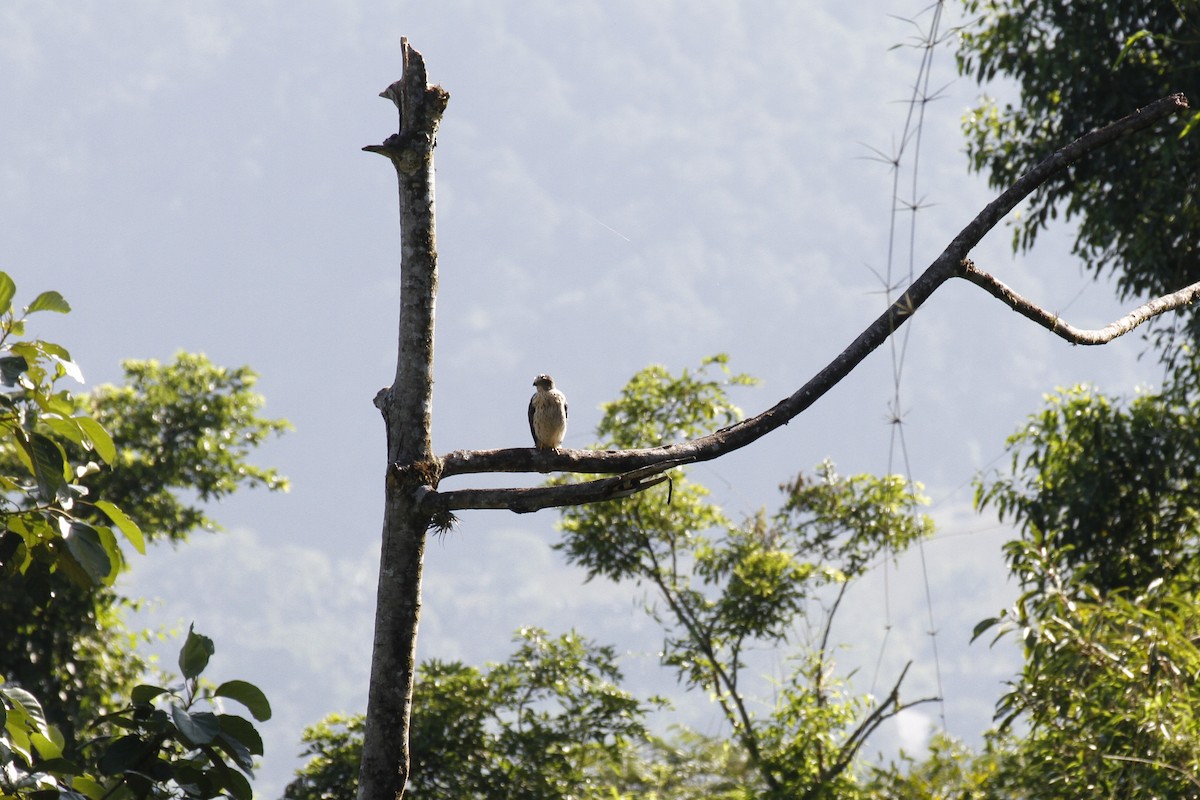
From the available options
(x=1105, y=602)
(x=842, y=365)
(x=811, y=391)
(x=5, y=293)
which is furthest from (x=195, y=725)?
(x=1105, y=602)

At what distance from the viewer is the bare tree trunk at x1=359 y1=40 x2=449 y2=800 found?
129 inches

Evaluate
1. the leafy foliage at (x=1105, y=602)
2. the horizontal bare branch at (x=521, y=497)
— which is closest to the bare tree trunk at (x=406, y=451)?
the horizontal bare branch at (x=521, y=497)

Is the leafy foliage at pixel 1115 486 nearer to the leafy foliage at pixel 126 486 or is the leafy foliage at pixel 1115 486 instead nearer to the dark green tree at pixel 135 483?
the leafy foliage at pixel 126 486

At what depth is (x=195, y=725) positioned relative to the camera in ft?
10.4

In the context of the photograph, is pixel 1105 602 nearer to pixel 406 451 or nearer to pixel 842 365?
pixel 842 365

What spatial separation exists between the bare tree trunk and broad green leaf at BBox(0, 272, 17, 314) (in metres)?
0.97

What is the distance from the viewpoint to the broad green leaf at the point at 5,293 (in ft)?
10.9

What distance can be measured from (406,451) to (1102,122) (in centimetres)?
954

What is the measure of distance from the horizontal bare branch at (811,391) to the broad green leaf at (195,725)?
84 cm

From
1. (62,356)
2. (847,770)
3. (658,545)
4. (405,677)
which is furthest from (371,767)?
(658,545)

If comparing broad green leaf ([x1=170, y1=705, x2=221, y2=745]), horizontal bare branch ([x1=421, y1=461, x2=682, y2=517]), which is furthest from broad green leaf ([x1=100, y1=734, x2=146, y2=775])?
horizontal bare branch ([x1=421, y1=461, x2=682, y2=517])

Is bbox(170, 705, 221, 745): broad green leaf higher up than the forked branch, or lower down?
lower down

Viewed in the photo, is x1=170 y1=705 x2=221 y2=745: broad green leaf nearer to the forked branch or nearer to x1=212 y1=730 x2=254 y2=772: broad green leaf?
x1=212 y1=730 x2=254 y2=772: broad green leaf

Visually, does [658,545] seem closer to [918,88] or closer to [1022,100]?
[1022,100]
